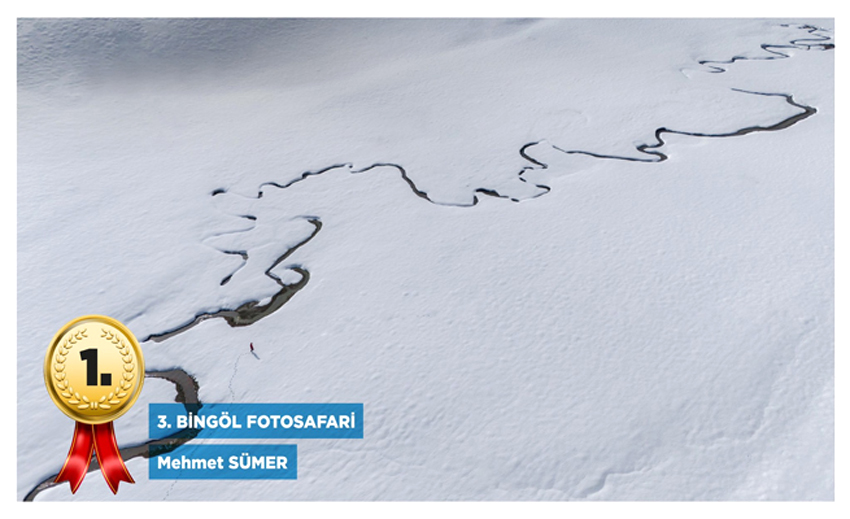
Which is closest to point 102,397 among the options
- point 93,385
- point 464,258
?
point 93,385

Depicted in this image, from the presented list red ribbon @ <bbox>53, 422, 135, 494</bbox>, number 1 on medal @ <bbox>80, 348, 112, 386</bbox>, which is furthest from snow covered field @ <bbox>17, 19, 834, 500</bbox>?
number 1 on medal @ <bbox>80, 348, 112, 386</bbox>

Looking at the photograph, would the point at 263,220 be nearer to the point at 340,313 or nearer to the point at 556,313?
the point at 340,313

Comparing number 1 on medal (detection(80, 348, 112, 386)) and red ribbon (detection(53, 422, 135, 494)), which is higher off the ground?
number 1 on medal (detection(80, 348, 112, 386))

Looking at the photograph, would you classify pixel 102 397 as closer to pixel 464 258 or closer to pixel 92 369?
pixel 92 369

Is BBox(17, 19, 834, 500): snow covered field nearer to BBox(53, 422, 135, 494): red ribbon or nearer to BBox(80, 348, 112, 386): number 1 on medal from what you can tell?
BBox(53, 422, 135, 494): red ribbon

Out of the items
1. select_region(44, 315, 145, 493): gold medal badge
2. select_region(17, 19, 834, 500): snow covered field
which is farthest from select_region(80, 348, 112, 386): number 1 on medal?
select_region(17, 19, 834, 500): snow covered field

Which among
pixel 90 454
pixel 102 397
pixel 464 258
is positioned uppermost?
pixel 464 258
